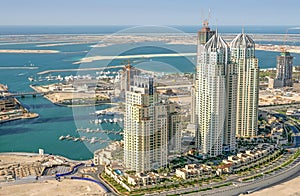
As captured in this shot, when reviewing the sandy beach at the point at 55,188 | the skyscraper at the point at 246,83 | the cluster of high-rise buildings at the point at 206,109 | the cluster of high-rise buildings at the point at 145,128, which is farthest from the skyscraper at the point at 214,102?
the sandy beach at the point at 55,188

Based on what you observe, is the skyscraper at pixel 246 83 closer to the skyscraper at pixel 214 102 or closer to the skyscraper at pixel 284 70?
the skyscraper at pixel 214 102

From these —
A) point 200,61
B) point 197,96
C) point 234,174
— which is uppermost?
point 200,61

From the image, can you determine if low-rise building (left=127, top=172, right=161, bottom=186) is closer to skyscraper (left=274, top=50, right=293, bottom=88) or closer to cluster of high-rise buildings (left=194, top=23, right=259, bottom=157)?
cluster of high-rise buildings (left=194, top=23, right=259, bottom=157)

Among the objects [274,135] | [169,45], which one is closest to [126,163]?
[274,135]

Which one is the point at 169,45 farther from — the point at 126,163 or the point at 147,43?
the point at 126,163

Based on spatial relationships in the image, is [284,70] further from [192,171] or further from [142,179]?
[142,179]

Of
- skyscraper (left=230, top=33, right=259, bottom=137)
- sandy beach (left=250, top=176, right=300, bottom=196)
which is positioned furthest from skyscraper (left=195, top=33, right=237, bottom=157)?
sandy beach (left=250, top=176, right=300, bottom=196)

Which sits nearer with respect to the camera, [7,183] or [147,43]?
[7,183]

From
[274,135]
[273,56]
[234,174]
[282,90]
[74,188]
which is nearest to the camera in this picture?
[74,188]
